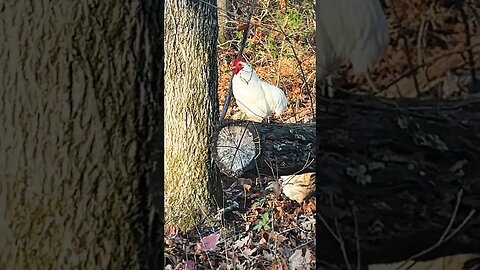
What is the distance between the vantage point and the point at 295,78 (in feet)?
10.0

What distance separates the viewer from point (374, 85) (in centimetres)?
73

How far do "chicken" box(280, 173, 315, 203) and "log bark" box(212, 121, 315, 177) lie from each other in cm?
12

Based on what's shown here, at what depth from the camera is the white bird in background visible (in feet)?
2.37

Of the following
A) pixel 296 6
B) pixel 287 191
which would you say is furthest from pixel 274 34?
pixel 287 191

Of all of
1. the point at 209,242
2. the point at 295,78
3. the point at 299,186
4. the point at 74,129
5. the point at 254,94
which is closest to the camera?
the point at 74,129

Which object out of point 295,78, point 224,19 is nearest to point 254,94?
point 295,78

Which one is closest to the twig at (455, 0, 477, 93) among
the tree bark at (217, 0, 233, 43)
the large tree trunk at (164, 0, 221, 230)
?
the large tree trunk at (164, 0, 221, 230)

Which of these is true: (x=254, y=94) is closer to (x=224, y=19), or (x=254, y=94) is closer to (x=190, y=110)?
(x=190, y=110)

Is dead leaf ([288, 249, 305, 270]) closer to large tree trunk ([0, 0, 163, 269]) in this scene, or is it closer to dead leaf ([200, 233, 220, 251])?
dead leaf ([200, 233, 220, 251])

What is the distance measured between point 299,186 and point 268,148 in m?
0.30

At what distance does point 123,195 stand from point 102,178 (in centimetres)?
3

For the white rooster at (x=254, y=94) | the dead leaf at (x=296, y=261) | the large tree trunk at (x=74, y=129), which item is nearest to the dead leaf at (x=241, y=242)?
the dead leaf at (x=296, y=261)

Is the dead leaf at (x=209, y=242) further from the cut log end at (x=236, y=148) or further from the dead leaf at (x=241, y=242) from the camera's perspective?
the cut log end at (x=236, y=148)

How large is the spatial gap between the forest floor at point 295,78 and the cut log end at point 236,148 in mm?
127
